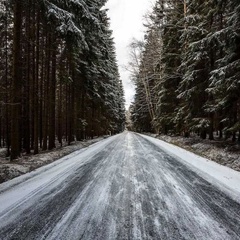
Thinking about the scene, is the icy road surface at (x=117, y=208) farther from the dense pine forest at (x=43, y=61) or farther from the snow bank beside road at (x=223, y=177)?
the dense pine forest at (x=43, y=61)

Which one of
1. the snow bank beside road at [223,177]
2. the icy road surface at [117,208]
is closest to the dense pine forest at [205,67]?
the snow bank beside road at [223,177]

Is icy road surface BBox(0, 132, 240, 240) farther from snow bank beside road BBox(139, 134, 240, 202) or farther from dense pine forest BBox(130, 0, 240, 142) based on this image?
dense pine forest BBox(130, 0, 240, 142)

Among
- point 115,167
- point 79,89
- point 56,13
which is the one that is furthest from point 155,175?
point 79,89

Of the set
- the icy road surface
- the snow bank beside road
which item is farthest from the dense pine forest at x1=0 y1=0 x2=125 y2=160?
the snow bank beside road

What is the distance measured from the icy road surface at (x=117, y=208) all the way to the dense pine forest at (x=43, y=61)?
15.1ft

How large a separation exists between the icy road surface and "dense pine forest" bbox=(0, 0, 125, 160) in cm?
460

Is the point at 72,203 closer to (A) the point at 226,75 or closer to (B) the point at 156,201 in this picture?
(B) the point at 156,201

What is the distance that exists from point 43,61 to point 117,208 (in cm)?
1565

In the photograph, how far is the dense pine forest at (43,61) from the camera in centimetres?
1072

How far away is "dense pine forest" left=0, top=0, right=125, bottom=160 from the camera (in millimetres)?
10719

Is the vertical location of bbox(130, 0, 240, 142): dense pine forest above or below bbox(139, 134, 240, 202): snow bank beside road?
above

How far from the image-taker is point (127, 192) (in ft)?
17.4

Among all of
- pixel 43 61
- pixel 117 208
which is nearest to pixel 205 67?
pixel 43 61

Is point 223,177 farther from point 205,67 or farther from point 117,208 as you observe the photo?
point 205,67
